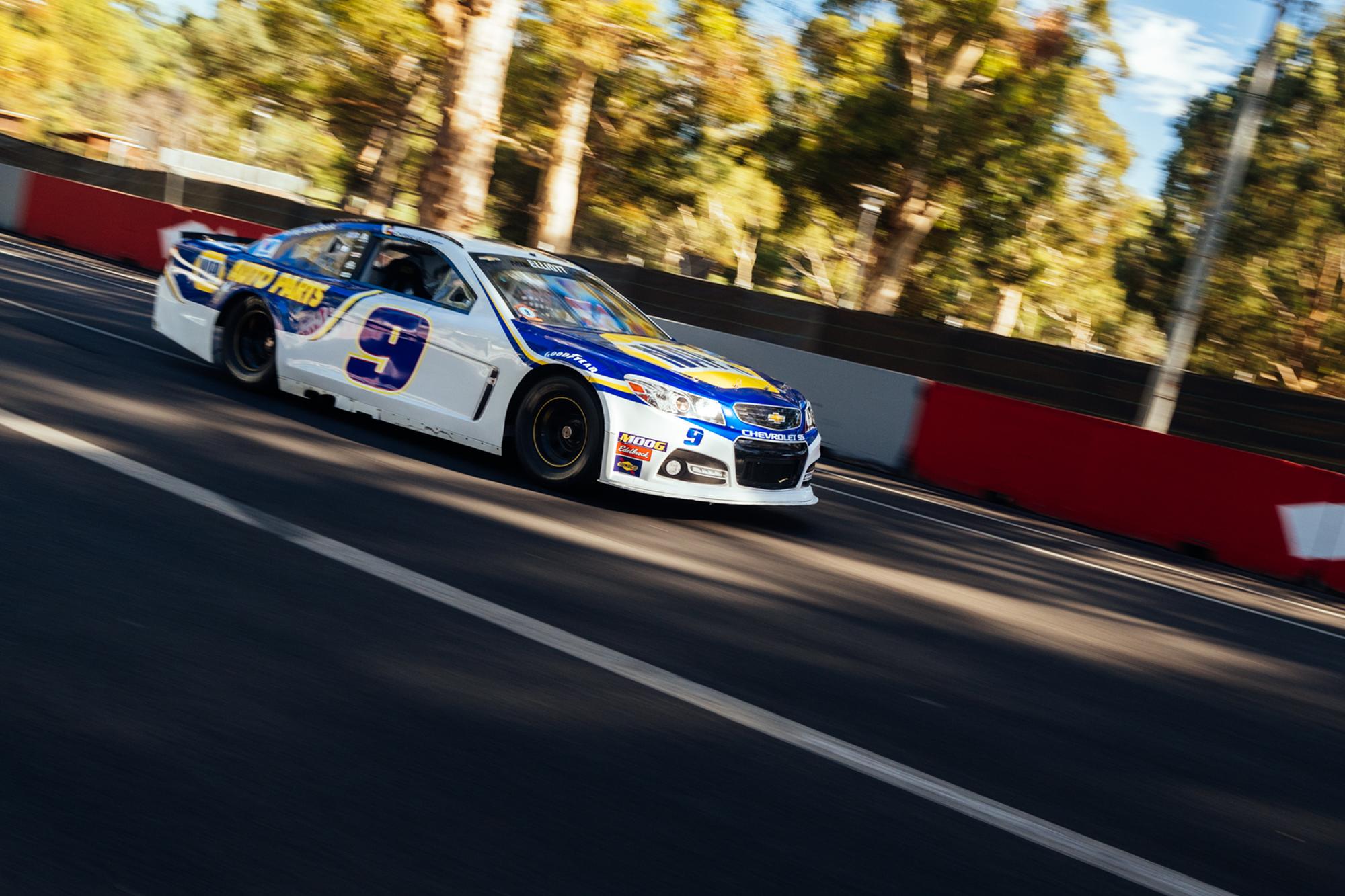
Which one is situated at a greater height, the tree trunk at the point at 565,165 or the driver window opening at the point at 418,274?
the tree trunk at the point at 565,165

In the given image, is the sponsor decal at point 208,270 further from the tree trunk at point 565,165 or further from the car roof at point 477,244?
the tree trunk at point 565,165

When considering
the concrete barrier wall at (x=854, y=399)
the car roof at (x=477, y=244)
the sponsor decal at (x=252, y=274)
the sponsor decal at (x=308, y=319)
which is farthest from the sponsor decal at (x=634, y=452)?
the concrete barrier wall at (x=854, y=399)

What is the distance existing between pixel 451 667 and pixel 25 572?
161cm

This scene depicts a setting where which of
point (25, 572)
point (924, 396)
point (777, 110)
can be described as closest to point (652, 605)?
point (25, 572)

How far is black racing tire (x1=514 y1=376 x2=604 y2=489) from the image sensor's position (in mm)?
7738

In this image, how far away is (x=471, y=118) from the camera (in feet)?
66.8

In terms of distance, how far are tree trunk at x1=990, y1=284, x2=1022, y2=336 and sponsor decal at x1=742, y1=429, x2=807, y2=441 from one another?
2978cm

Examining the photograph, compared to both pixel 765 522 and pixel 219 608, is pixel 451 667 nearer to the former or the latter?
pixel 219 608

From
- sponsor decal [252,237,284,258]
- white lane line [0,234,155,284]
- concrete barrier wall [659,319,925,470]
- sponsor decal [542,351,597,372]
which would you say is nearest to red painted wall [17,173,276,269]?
white lane line [0,234,155,284]

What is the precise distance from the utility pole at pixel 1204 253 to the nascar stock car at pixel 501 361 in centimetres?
573

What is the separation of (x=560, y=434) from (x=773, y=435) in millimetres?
1272

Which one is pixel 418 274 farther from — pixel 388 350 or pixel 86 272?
Result: pixel 86 272

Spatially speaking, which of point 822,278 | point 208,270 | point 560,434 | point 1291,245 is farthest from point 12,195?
point 822,278

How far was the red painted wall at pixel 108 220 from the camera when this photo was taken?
23.0 meters
